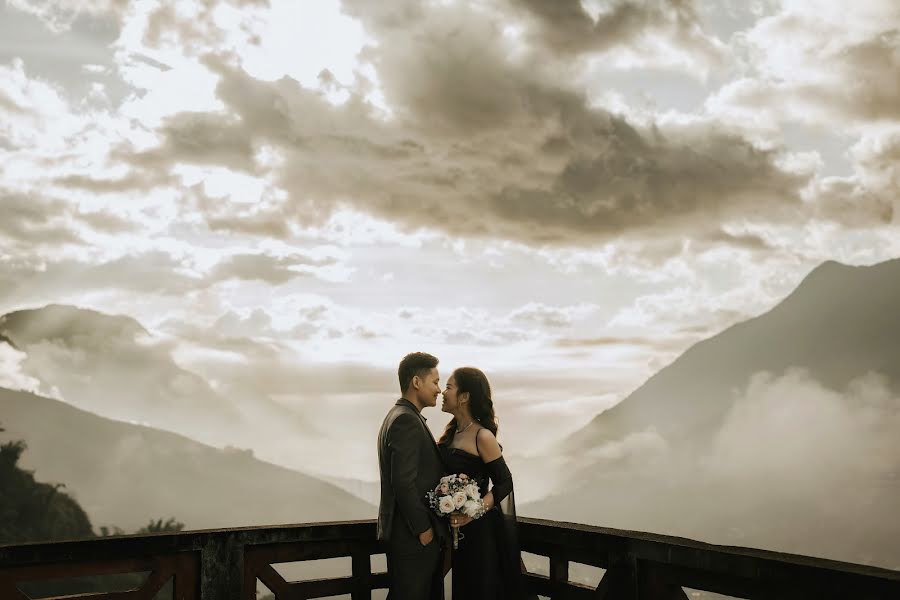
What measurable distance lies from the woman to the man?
129 millimetres

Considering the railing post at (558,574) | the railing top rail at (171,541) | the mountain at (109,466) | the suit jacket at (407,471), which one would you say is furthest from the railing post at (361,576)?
the mountain at (109,466)

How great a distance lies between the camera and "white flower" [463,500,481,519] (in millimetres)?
4191

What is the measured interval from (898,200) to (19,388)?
19012cm

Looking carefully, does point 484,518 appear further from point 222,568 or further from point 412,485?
point 222,568

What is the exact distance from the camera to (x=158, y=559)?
14.3ft

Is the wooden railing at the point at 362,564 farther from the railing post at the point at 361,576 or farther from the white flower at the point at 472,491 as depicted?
the white flower at the point at 472,491

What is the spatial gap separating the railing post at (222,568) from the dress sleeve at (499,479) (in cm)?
148

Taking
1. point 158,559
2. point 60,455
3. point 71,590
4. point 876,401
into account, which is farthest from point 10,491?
point 876,401

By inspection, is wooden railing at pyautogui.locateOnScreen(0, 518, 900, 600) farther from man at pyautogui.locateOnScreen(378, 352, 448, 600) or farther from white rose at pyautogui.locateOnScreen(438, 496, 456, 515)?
white rose at pyautogui.locateOnScreen(438, 496, 456, 515)

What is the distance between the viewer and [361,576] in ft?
16.4

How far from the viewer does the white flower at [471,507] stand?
4191mm

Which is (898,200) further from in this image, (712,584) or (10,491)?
(712,584)

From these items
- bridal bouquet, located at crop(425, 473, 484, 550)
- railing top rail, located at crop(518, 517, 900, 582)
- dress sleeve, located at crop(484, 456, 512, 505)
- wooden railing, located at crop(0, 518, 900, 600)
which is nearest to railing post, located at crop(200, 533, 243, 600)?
wooden railing, located at crop(0, 518, 900, 600)

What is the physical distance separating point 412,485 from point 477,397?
0.62 meters
